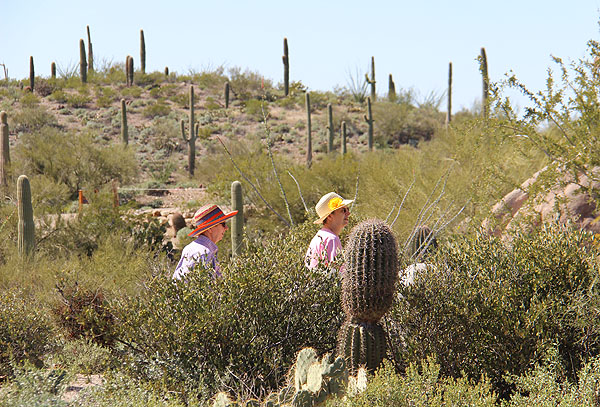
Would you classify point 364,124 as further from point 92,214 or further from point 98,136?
point 92,214

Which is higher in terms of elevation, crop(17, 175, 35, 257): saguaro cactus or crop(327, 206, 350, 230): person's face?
crop(327, 206, 350, 230): person's face

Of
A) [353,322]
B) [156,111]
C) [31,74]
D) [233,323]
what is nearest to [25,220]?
[233,323]

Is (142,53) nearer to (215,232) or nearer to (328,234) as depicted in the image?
(215,232)

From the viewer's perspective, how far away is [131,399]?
4.48 m

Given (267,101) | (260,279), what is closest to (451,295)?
(260,279)

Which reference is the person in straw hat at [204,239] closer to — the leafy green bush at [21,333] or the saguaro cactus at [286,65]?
the leafy green bush at [21,333]

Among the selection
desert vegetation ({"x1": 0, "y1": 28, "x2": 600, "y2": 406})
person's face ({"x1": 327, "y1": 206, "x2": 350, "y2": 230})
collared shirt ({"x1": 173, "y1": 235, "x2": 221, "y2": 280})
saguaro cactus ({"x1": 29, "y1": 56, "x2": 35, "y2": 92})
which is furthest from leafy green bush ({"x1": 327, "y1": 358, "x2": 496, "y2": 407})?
saguaro cactus ({"x1": 29, "y1": 56, "x2": 35, "y2": 92})

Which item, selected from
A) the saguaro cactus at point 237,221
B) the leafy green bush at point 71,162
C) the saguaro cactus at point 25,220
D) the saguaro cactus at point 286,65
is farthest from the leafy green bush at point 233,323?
the saguaro cactus at point 286,65

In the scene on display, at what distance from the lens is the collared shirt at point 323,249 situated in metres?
5.73

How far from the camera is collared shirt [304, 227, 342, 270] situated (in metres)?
5.73

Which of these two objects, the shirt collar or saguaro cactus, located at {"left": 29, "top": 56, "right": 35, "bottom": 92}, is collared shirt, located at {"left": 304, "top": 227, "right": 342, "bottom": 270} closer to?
the shirt collar

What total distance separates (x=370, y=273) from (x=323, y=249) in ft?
2.81

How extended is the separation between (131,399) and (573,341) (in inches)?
129

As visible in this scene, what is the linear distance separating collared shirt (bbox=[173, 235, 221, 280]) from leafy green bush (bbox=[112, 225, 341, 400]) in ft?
0.51
